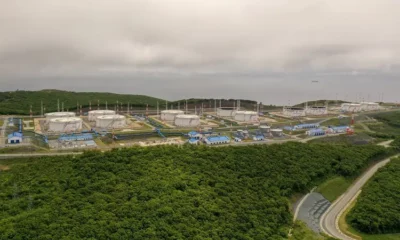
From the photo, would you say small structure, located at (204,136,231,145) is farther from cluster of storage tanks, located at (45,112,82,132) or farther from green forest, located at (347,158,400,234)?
cluster of storage tanks, located at (45,112,82,132)

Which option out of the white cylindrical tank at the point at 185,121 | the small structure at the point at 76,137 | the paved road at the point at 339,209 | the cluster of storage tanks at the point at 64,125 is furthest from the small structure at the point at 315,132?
the cluster of storage tanks at the point at 64,125

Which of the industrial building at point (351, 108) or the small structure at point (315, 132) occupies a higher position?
the industrial building at point (351, 108)

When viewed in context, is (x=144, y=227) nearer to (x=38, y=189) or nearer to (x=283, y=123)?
(x=38, y=189)

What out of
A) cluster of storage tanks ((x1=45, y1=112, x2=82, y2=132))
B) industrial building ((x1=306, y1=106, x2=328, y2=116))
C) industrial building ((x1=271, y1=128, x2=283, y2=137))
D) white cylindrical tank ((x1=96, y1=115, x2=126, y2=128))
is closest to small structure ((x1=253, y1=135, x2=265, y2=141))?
industrial building ((x1=271, y1=128, x2=283, y2=137))

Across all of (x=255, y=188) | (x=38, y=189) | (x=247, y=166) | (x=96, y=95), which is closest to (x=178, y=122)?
(x=247, y=166)

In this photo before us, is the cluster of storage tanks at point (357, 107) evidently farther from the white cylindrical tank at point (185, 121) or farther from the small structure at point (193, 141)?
the small structure at point (193, 141)
